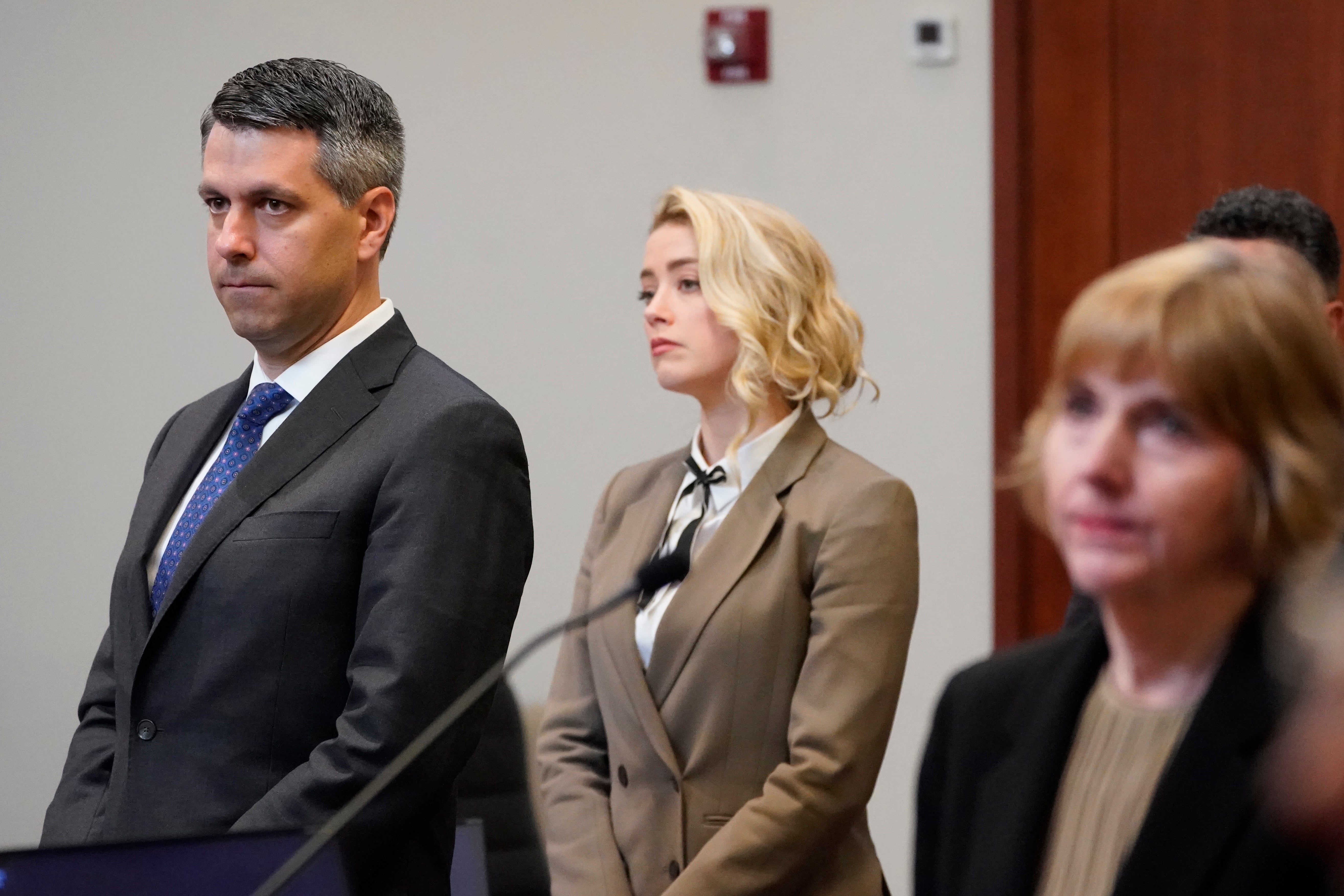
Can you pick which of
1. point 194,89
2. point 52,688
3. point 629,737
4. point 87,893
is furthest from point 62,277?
point 87,893

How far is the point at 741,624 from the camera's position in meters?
2.21

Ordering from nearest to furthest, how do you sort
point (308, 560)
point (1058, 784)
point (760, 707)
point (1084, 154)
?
point (1058, 784) < point (308, 560) < point (760, 707) < point (1084, 154)

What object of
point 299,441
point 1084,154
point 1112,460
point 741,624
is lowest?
point 741,624

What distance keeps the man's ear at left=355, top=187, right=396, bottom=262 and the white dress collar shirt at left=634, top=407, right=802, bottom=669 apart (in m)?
0.63

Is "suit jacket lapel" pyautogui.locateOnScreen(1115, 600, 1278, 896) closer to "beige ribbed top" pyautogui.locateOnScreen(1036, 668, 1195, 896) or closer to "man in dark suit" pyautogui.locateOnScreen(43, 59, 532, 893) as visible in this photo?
"beige ribbed top" pyautogui.locateOnScreen(1036, 668, 1195, 896)

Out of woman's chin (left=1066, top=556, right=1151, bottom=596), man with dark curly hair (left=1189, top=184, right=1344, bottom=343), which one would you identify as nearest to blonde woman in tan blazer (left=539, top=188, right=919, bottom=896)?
man with dark curly hair (left=1189, top=184, right=1344, bottom=343)

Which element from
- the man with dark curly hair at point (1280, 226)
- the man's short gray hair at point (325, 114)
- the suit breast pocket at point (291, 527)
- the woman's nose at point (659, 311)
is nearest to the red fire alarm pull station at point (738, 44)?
the woman's nose at point (659, 311)

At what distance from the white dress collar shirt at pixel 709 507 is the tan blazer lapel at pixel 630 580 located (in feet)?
0.06

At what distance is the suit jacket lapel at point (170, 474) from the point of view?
1.93 meters

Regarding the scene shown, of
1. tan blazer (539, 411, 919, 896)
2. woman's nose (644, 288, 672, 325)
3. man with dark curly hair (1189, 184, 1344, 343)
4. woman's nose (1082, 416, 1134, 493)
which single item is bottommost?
tan blazer (539, 411, 919, 896)

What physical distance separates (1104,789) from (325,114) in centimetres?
139

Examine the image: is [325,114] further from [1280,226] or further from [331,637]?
[1280,226]

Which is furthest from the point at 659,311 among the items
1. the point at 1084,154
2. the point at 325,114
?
the point at 1084,154

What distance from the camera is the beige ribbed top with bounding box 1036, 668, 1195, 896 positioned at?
41.8 inches
